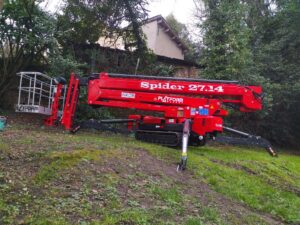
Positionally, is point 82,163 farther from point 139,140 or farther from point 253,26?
point 253,26

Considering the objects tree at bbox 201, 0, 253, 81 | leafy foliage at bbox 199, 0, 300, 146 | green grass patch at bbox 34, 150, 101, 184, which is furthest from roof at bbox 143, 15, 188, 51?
green grass patch at bbox 34, 150, 101, 184

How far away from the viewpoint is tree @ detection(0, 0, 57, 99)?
16.8m

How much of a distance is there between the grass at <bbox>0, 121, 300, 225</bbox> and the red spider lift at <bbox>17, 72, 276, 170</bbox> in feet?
7.92

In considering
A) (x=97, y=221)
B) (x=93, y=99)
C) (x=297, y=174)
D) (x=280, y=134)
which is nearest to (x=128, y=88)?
(x=93, y=99)

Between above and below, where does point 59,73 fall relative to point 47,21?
below

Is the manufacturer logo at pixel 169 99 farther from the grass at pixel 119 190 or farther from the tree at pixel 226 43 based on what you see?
the tree at pixel 226 43

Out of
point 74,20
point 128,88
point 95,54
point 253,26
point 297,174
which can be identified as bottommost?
point 297,174

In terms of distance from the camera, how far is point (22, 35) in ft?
55.3

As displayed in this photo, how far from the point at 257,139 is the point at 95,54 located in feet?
28.1

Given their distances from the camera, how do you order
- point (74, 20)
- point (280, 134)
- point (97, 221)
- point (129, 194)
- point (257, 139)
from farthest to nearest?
1. point (280, 134)
2. point (74, 20)
3. point (257, 139)
4. point (129, 194)
5. point (97, 221)

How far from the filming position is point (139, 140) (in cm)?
1322

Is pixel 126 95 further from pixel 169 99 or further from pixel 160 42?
pixel 160 42

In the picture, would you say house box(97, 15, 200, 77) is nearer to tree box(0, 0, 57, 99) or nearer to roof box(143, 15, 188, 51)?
roof box(143, 15, 188, 51)

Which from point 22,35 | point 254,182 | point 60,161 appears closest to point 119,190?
point 60,161
